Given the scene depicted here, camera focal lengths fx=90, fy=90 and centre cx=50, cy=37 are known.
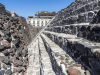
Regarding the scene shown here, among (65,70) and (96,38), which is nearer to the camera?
(65,70)

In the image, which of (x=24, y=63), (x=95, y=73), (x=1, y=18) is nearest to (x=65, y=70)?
(x=95, y=73)

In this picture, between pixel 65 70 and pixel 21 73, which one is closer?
pixel 65 70

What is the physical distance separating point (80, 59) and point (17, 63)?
1849mm

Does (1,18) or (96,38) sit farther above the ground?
(1,18)

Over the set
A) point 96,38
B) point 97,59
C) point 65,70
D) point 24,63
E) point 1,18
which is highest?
point 1,18

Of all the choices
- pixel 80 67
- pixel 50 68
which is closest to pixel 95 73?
pixel 80 67

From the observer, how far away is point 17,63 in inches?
100

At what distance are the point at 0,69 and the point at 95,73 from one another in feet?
6.96

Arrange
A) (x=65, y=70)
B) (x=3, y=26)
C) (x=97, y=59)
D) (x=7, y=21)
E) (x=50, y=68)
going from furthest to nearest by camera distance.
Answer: (x=7, y=21) → (x=3, y=26) → (x=50, y=68) → (x=65, y=70) → (x=97, y=59)

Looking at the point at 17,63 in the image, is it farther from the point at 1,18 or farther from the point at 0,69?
the point at 1,18

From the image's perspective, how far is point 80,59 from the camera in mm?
1398

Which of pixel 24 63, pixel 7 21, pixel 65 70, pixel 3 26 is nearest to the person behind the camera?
pixel 65 70

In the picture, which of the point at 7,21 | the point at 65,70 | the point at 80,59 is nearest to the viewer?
the point at 65,70

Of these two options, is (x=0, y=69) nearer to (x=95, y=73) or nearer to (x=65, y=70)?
(x=65, y=70)
